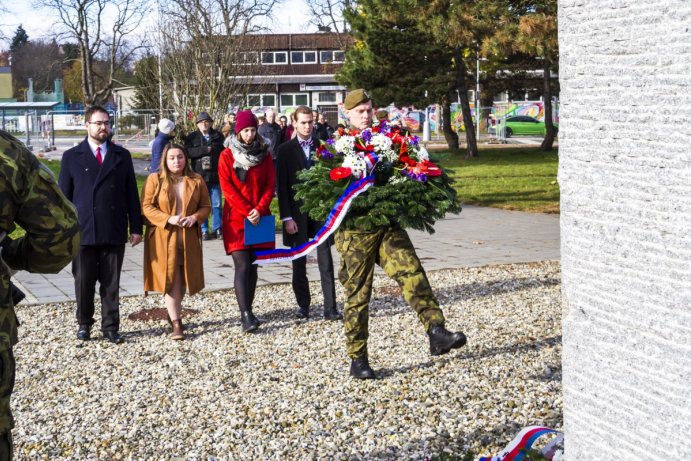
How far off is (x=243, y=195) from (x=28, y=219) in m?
5.21

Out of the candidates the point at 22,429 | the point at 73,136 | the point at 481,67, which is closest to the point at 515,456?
the point at 22,429

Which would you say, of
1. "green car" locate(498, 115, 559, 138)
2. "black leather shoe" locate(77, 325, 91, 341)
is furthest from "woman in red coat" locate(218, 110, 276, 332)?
"green car" locate(498, 115, 559, 138)

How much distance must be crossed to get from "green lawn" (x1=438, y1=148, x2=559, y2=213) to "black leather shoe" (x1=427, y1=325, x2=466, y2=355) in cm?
623

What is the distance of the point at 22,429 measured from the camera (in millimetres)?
5344

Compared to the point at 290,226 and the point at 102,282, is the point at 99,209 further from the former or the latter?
the point at 290,226

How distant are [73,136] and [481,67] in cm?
2751

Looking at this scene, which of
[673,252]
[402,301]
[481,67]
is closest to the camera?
[673,252]

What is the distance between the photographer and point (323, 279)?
27.4ft

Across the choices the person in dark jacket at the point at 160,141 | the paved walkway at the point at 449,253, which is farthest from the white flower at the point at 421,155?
the person in dark jacket at the point at 160,141

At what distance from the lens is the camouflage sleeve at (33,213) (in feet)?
9.06

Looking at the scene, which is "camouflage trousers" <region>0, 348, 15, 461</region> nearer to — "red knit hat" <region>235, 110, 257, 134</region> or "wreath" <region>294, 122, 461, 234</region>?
"wreath" <region>294, 122, 461, 234</region>

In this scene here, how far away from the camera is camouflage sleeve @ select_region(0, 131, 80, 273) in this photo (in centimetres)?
276

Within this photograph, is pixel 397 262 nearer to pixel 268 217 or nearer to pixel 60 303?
pixel 268 217

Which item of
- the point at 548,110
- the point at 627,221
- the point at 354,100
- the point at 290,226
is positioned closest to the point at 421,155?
the point at 354,100
